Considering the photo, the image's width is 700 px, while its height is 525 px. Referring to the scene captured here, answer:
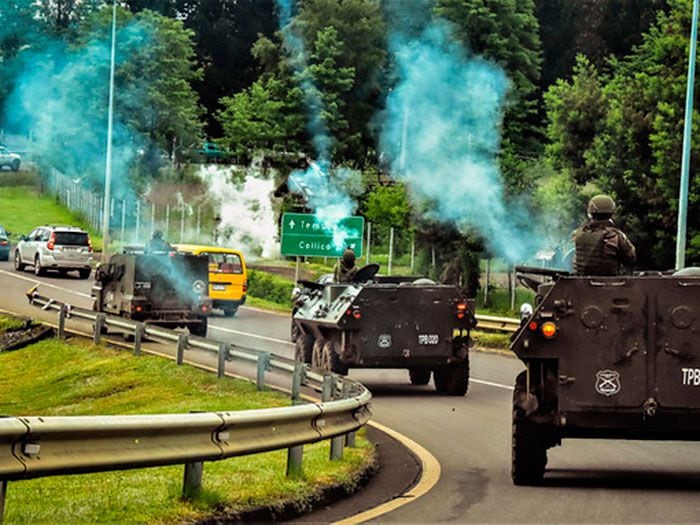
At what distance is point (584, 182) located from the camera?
46.4 metres

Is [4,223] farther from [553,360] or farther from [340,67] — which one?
[553,360]

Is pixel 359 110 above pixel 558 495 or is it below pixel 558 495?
above

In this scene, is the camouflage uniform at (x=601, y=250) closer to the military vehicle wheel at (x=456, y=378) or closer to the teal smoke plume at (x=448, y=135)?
the military vehicle wheel at (x=456, y=378)

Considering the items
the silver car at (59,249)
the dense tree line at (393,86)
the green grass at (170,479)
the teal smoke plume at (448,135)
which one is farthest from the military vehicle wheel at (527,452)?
the silver car at (59,249)

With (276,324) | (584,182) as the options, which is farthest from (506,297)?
(276,324)

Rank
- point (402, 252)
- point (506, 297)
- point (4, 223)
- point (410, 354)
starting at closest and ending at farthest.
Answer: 1. point (410, 354)
2. point (506, 297)
3. point (402, 252)
4. point (4, 223)

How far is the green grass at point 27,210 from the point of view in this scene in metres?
73.4

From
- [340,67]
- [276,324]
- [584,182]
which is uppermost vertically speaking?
[340,67]

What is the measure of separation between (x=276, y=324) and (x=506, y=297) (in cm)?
711

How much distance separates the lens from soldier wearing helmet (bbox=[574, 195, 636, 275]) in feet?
47.6

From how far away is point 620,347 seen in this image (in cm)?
1376

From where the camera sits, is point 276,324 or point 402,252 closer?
point 276,324

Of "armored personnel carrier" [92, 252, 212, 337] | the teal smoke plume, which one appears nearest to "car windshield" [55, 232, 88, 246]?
the teal smoke plume

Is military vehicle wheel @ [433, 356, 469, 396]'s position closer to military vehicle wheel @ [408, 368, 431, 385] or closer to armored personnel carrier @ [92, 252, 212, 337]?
military vehicle wheel @ [408, 368, 431, 385]
